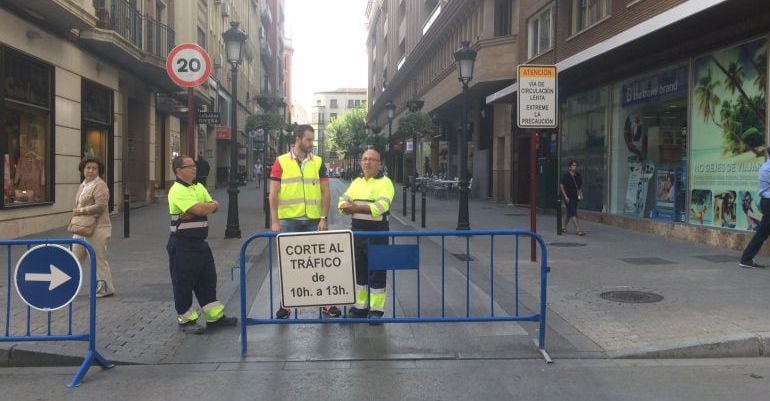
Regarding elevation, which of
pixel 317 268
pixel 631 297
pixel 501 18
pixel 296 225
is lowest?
pixel 631 297

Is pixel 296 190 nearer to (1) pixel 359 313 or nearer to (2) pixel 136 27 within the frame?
(1) pixel 359 313

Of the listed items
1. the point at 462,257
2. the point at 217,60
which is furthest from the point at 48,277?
the point at 217,60

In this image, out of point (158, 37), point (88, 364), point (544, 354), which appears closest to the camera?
point (88, 364)

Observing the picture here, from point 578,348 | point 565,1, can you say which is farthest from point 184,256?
point 565,1

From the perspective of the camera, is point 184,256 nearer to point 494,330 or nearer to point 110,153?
point 494,330

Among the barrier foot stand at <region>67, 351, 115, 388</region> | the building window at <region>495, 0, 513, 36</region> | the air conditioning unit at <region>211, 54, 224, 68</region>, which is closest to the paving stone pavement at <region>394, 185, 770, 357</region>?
the barrier foot stand at <region>67, 351, 115, 388</region>

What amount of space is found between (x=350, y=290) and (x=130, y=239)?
8942 millimetres

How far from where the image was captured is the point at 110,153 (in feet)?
60.3

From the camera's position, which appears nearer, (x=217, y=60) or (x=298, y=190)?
(x=298, y=190)

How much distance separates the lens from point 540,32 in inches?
848

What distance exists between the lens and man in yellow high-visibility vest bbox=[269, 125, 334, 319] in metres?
6.33

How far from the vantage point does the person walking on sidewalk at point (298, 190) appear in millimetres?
6328

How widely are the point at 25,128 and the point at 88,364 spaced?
10141mm

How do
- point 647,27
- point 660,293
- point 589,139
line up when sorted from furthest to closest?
point 589,139 → point 647,27 → point 660,293
